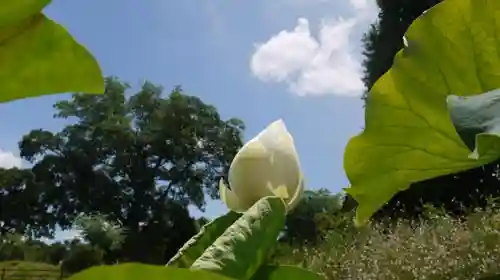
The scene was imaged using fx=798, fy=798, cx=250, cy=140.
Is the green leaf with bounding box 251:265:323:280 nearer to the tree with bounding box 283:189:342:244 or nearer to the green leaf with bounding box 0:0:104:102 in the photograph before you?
the green leaf with bounding box 0:0:104:102

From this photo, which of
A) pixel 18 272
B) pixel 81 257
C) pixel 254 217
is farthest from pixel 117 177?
pixel 254 217

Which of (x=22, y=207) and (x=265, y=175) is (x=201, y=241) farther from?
(x=22, y=207)

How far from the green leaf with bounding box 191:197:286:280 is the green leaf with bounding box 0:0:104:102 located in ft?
0.50

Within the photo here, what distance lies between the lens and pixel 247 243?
0.41 metres

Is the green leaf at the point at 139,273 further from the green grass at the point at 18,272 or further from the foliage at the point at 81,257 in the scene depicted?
the foliage at the point at 81,257

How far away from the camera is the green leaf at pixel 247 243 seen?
386mm

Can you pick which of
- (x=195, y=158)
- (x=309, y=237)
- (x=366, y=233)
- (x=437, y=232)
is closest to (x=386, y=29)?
(x=309, y=237)

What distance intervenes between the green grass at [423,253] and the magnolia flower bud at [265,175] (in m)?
3.50

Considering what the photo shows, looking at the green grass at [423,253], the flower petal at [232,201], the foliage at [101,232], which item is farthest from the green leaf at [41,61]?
the foliage at [101,232]

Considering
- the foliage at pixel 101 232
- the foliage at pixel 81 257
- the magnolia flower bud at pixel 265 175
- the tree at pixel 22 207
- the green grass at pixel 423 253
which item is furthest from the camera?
the tree at pixel 22 207

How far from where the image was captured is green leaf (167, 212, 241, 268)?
17.8 inches

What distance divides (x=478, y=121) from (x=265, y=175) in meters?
0.30

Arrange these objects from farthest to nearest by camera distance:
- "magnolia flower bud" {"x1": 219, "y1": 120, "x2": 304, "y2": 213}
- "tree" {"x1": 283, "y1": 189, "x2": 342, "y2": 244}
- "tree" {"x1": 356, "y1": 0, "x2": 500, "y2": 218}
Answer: "tree" {"x1": 283, "y1": 189, "x2": 342, "y2": 244} → "tree" {"x1": 356, "y1": 0, "x2": 500, "y2": 218} → "magnolia flower bud" {"x1": 219, "y1": 120, "x2": 304, "y2": 213}

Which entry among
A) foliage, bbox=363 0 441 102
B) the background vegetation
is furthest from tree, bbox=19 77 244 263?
foliage, bbox=363 0 441 102
